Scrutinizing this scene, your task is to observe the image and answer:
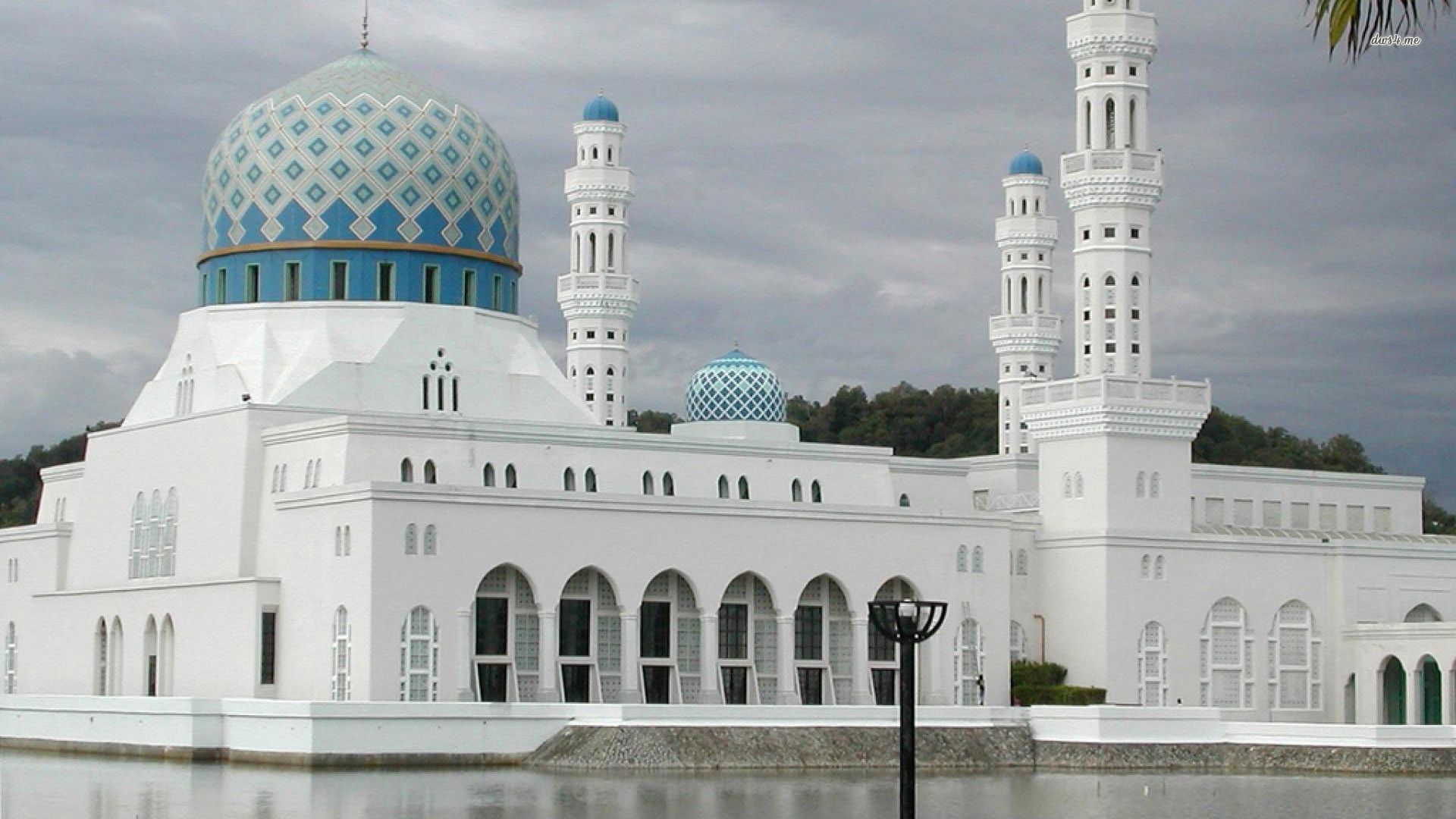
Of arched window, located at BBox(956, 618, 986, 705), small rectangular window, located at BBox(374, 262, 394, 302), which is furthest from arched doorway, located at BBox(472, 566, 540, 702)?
arched window, located at BBox(956, 618, 986, 705)

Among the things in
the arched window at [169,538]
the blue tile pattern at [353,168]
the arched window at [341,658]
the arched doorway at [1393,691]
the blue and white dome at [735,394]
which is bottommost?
the arched doorway at [1393,691]

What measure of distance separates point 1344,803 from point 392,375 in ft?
74.7

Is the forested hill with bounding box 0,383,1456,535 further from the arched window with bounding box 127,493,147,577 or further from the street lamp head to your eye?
the street lamp head

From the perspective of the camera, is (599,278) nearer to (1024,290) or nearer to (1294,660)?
(1024,290)

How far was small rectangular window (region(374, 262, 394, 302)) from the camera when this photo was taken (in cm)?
5031

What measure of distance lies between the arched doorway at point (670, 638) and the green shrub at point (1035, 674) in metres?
7.22

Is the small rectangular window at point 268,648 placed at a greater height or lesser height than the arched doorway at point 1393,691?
greater

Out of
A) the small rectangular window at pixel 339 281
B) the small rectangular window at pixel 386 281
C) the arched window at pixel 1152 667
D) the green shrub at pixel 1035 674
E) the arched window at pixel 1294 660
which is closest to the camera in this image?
the green shrub at pixel 1035 674

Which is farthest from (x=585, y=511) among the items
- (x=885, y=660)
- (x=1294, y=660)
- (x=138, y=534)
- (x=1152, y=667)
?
(x=1294, y=660)

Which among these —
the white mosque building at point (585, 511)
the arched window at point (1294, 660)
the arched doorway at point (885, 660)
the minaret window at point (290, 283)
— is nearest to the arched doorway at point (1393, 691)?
the white mosque building at point (585, 511)

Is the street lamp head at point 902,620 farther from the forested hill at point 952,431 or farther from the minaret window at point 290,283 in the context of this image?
the forested hill at point 952,431

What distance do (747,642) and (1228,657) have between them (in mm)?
11285

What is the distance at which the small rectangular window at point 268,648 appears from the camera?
147 feet

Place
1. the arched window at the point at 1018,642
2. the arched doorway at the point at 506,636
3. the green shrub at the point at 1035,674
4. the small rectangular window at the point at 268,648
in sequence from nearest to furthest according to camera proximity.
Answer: the arched doorway at the point at 506,636, the small rectangular window at the point at 268,648, the green shrub at the point at 1035,674, the arched window at the point at 1018,642
